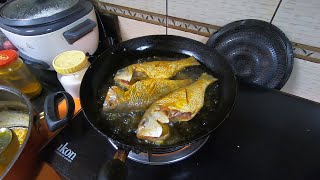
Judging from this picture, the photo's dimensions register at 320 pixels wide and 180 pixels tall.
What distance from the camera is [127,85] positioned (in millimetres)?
615

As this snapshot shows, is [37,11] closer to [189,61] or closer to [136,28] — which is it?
[136,28]

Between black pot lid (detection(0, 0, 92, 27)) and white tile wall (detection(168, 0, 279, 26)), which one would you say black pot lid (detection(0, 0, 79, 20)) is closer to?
black pot lid (detection(0, 0, 92, 27))

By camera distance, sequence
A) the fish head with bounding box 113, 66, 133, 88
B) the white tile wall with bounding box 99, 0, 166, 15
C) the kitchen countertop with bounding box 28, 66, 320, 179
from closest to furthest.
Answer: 1. the kitchen countertop with bounding box 28, 66, 320, 179
2. the fish head with bounding box 113, 66, 133, 88
3. the white tile wall with bounding box 99, 0, 166, 15

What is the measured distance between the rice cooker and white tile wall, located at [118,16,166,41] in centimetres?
15

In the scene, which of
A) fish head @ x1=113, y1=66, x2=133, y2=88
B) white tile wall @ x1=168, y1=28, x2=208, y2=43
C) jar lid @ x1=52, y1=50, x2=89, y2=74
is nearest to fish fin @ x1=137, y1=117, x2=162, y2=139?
fish head @ x1=113, y1=66, x2=133, y2=88

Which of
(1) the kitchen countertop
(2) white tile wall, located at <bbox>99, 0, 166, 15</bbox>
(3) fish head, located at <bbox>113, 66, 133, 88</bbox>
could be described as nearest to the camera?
(1) the kitchen countertop

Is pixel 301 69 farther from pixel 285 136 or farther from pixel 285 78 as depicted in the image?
pixel 285 136

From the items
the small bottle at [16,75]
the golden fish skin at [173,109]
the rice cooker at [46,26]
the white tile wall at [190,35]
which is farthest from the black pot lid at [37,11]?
the golden fish skin at [173,109]

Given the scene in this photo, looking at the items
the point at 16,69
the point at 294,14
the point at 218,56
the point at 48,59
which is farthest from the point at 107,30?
the point at 294,14

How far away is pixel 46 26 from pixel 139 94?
39 centimetres

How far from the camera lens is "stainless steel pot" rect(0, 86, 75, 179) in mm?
514

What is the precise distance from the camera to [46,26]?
26.6 inches

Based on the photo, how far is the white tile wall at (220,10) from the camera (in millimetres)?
613

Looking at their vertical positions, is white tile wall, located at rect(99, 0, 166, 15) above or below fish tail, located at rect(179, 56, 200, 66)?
above
